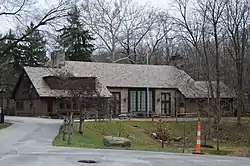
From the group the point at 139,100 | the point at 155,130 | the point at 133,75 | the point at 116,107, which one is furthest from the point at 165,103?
the point at 155,130

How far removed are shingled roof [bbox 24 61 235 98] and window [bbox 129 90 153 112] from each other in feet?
3.50

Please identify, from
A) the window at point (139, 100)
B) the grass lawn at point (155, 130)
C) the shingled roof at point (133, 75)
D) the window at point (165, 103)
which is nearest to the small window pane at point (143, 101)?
the window at point (139, 100)

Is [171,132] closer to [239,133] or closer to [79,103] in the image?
[239,133]

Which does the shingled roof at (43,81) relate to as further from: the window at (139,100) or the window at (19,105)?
the window at (19,105)

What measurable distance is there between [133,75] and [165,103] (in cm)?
576

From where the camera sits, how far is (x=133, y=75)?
203 feet

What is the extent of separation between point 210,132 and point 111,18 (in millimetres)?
37981

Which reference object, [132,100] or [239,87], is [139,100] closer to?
[132,100]

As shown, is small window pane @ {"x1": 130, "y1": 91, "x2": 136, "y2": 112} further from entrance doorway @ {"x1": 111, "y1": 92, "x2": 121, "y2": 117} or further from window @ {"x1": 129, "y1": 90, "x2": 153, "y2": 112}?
entrance doorway @ {"x1": 111, "y1": 92, "x2": 121, "y2": 117}

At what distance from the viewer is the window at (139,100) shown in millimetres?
59969

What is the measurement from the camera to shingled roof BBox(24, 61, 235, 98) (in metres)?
57.8

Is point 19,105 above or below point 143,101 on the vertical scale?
below

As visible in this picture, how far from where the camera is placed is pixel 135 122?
150ft

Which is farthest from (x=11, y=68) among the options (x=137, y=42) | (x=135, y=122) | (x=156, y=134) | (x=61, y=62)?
(x=156, y=134)
